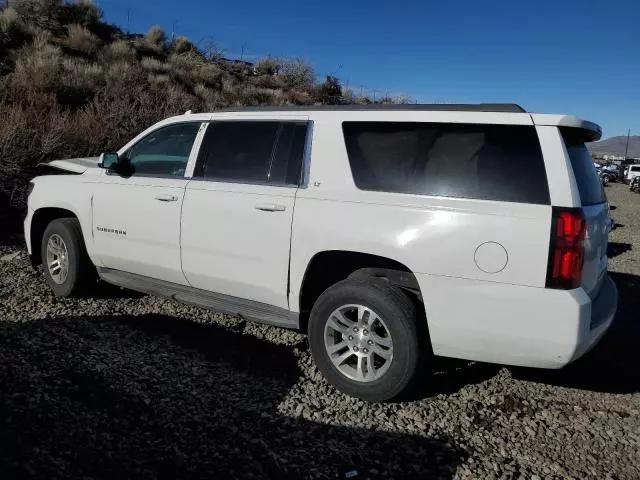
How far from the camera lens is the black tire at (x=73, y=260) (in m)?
5.48

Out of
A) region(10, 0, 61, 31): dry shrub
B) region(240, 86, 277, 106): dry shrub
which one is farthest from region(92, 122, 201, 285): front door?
region(10, 0, 61, 31): dry shrub

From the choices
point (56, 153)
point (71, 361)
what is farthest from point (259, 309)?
point (56, 153)

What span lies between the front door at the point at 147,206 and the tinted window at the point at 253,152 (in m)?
0.26

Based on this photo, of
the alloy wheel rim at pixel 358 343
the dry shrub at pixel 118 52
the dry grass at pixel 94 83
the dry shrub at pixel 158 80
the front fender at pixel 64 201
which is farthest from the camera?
the dry shrub at pixel 118 52

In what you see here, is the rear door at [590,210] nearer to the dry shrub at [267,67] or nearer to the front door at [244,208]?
the front door at [244,208]

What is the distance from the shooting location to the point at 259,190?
427 centimetres

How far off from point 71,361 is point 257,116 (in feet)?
7.62

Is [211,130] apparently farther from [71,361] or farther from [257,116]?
[71,361]

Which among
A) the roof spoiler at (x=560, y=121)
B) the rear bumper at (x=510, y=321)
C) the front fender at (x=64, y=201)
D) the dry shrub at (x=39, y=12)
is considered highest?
the dry shrub at (x=39, y=12)

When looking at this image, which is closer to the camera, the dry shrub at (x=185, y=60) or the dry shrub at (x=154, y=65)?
the dry shrub at (x=154, y=65)

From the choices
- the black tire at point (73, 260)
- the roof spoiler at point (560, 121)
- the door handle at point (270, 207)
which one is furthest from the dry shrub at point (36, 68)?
the roof spoiler at point (560, 121)

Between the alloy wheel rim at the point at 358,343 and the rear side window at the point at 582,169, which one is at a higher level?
the rear side window at the point at 582,169

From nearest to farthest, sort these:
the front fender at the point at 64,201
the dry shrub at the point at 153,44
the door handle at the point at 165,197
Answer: the door handle at the point at 165,197
the front fender at the point at 64,201
the dry shrub at the point at 153,44

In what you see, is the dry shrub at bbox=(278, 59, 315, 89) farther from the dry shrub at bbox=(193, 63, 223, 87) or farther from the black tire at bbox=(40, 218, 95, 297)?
the black tire at bbox=(40, 218, 95, 297)
